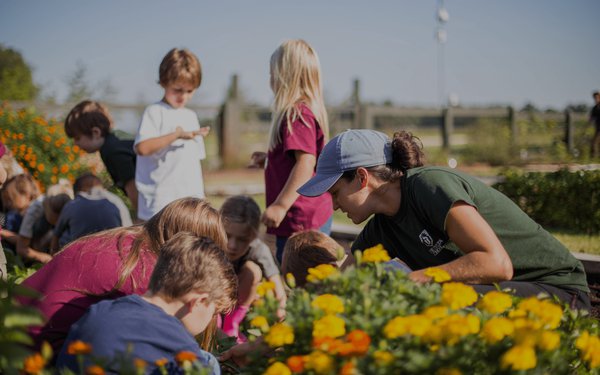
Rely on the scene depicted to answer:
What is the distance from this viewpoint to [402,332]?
149cm

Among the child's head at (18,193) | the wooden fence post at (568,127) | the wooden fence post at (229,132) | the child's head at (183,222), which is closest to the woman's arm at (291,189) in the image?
the child's head at (183,222)

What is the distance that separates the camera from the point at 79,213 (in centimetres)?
470

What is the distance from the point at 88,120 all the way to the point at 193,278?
2898mm

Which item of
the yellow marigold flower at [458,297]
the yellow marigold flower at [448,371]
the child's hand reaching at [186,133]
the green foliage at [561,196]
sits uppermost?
the child's hand reaching at [186,133]

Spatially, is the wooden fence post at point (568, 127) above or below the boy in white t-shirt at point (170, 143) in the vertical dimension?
below

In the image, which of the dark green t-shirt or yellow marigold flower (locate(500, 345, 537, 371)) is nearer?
yellow marigold flower (locate(500, 345, 537, 371))

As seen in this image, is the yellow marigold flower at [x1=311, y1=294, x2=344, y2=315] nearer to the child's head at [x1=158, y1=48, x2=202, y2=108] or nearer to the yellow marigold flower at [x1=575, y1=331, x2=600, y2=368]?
the yellow marigold flower at [x1=575, y1=331, x2=600, y2=368]

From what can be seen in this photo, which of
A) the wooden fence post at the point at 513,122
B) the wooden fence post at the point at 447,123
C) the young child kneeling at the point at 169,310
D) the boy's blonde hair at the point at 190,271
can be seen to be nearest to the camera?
the young child kneeling at the point at 169,310

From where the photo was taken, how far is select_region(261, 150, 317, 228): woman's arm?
11.3 ft

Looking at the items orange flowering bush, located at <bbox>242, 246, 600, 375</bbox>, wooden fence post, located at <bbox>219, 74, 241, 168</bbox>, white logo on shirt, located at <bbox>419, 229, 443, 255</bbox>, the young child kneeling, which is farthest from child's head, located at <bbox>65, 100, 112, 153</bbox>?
wooden fence post, located at <bbox>219, 74, 241, 168</bbox>

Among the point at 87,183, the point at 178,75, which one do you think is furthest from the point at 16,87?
the point at 178,75

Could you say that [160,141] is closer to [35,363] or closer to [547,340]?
[35,363]

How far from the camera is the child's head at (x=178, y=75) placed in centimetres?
434

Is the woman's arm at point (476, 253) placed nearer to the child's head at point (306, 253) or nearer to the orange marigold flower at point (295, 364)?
the orange marigold flower at point (295, 364)
